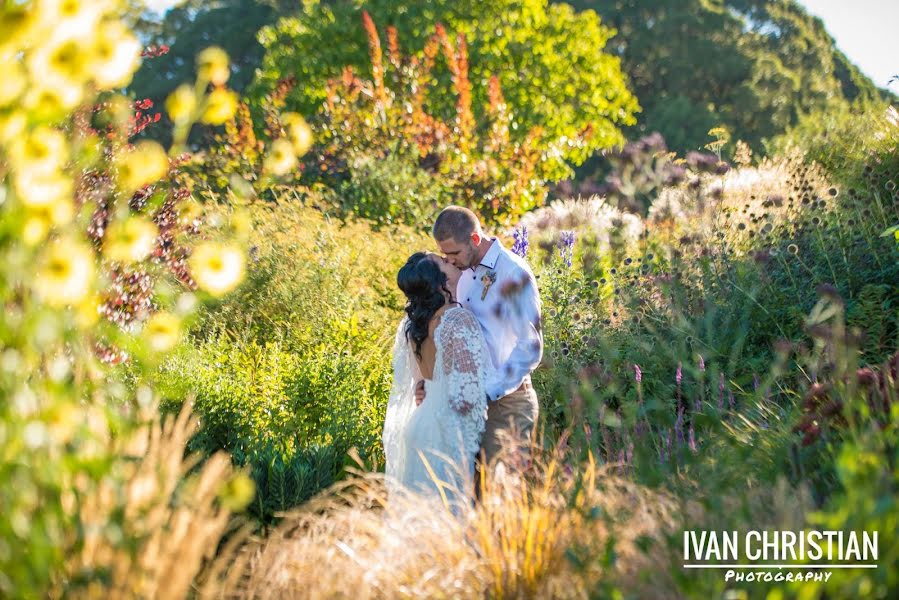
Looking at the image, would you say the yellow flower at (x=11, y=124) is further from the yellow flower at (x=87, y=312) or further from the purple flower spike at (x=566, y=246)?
the purple flower spike at (x=566, y=246)

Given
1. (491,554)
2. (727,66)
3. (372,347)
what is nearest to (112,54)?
(491,554)

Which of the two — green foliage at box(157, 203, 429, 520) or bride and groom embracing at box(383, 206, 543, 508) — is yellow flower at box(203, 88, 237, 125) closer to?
green foliage at box(157, 203, 429, 520)

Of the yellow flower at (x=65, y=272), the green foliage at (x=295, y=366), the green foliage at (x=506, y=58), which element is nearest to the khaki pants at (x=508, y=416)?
the green foliage at (x=295, y=366)

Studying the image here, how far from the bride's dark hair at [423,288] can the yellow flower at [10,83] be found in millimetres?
2561

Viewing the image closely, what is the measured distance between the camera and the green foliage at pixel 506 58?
16.9 metres

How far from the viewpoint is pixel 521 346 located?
14.9ft

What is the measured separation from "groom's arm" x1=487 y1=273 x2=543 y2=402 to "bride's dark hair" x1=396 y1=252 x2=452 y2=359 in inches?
14.4

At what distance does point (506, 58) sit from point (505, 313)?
43.7 ft

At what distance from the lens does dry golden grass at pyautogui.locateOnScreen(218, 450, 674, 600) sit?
2830 mm

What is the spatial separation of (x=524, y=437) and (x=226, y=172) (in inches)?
360

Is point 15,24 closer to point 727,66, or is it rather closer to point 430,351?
point 430,351

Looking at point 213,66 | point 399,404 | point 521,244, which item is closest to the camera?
point 213,66

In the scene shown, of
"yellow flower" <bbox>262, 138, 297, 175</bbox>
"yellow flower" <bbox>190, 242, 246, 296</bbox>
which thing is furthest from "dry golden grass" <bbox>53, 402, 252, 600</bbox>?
"yellow flower" <bbox>262, 138, 297, 175</bbox>

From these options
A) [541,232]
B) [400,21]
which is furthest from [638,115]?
[541,232]
